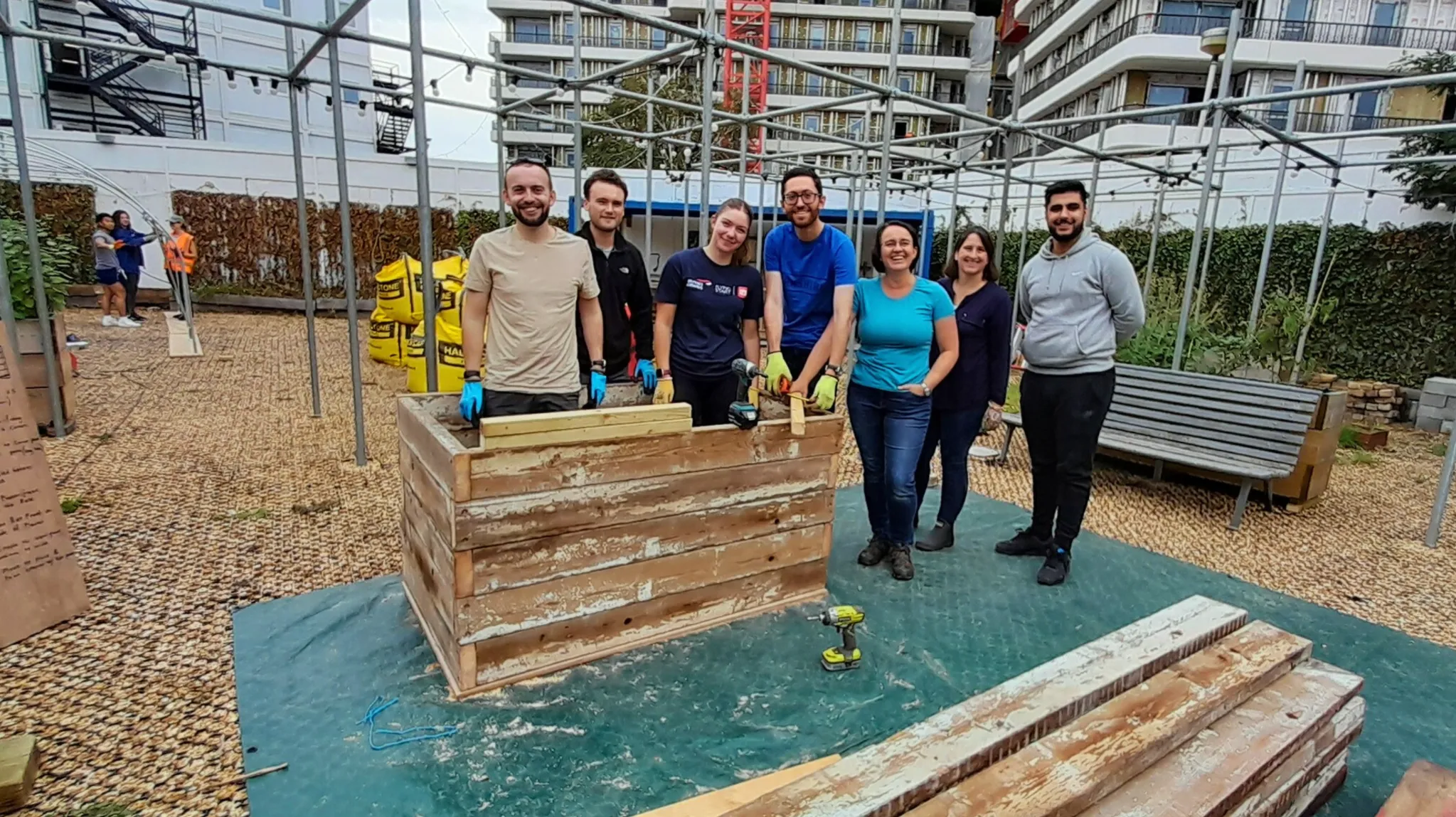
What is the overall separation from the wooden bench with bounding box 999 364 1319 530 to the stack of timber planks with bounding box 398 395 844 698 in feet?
7.96

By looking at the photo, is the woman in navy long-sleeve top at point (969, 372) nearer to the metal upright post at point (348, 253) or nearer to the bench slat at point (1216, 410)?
the bench slat at point (1216, 410)

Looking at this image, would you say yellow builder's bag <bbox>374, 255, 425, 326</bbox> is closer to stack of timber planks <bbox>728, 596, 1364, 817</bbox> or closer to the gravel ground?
the gravel ground

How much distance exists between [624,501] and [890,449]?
1285 millimetres

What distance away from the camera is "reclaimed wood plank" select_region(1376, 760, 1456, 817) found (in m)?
1.48

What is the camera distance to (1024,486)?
192 inches

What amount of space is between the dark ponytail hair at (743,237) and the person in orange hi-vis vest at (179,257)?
781cm

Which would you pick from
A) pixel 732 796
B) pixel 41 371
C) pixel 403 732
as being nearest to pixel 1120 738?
pixel 732 796

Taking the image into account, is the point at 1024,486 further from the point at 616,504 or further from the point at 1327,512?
the point at 616,504

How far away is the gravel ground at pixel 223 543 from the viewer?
2012mm

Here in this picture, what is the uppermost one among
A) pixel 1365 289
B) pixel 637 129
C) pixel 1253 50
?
pixel 1253 50

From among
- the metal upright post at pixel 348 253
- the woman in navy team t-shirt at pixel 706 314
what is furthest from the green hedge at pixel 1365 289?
the metal upright post at pixel 348 253

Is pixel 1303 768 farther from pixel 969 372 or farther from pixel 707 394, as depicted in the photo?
pixel 707 394

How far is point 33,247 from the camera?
440cm

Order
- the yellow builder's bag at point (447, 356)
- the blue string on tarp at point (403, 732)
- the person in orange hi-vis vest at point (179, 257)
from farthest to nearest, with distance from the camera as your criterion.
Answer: the person in orange hi-vis vest at point (179, 257) < the yellow builder's bag at point (447, 356) < the blue string on tarp at point (403, 732)
